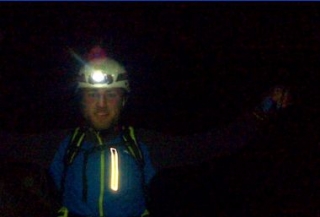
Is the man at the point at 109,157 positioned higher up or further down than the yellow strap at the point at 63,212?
higher up

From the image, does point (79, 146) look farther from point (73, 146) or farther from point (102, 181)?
point (102, 181)

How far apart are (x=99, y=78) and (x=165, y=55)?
11.8 ft

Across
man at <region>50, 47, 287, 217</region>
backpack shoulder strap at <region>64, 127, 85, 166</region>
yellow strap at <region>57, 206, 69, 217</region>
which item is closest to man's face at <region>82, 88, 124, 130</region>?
man at <region>50, 47, 287, 217</region>

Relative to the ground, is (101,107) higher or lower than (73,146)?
higher

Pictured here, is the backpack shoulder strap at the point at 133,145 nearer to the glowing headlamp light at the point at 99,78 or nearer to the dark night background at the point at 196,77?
the glowing headlamp light at the point at 99,78

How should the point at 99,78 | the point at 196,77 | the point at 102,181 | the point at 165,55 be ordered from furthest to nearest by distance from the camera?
the point at 196,77, the point at 165,55, the point at 99,78, the point at 102,181

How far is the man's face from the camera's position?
426 centimetres

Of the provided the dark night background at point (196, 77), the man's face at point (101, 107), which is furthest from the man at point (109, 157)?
the dark night background at point (196, 77)

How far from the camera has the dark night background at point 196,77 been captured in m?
7.62

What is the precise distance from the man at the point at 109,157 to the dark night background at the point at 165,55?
3.20m

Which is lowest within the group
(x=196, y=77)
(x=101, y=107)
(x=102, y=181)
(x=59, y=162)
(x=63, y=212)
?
(x=63, y=212)

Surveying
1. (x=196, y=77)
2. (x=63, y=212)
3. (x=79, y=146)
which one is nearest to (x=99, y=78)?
(x=79, y=146)

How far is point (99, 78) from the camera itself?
4.38 metres

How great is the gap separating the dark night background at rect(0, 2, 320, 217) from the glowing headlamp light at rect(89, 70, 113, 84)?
302 centimetres
